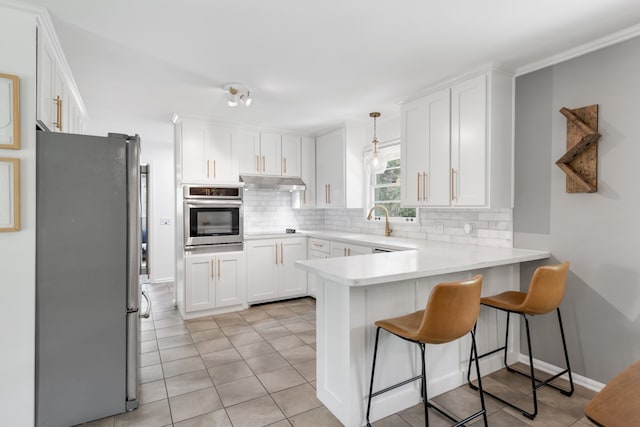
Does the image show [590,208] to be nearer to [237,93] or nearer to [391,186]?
[391,186]

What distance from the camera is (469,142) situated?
9.52 feet

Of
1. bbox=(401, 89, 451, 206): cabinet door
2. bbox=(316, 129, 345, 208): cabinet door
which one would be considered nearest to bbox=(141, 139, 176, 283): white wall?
bbox=(316, 129, 345, 208): cabinet door

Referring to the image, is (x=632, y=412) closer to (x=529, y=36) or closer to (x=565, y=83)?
(x=529, y=36)

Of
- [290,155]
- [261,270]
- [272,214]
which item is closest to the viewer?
[261,270]

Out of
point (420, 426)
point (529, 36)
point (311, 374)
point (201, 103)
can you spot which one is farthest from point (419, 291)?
point (201, 103)

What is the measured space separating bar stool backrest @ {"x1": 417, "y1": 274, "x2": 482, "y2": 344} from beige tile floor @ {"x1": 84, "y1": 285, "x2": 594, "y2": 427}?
72 cm

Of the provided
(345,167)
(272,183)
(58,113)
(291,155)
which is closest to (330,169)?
(345,167)

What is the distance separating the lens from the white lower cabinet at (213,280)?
409 cm

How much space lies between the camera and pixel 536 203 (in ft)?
9.14

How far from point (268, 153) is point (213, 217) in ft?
4.00
